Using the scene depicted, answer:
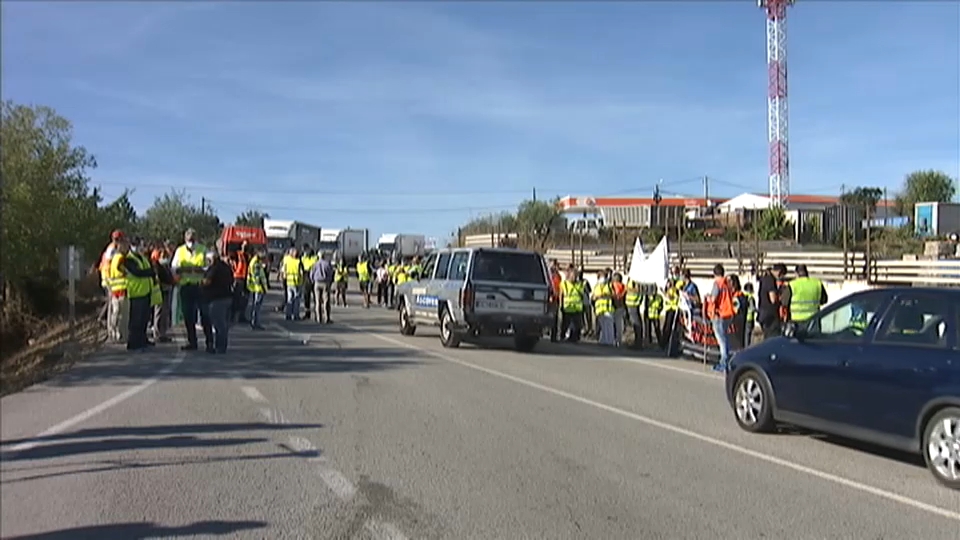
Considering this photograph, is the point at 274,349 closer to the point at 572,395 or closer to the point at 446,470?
the point at 572,395

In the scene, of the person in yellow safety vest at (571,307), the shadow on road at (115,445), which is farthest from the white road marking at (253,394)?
the person in yellow safety vest at (571,307)

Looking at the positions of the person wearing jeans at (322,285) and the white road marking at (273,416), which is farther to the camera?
the person wearing jeans at (322,285)

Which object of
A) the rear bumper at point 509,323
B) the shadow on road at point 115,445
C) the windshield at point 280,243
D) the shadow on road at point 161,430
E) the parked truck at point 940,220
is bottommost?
the shadow on road at point 115,445

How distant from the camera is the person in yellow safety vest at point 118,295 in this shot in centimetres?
1491

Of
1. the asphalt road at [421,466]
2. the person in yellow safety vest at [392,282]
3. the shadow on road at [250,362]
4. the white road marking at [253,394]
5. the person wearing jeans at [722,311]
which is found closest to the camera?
the asphalt road at [421,466]

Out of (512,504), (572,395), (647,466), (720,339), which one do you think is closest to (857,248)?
(720,339)

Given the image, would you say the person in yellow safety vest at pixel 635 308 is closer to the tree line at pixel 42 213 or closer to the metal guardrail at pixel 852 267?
the metal guardrail at pixel 852 267

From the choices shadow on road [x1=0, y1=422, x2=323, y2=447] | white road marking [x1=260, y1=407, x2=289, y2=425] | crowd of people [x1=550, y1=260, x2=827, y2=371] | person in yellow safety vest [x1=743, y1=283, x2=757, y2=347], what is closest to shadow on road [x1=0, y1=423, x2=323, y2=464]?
shadow on road [x1=0, y1=422, x2=323, y2=447]

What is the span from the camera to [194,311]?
1600 cm

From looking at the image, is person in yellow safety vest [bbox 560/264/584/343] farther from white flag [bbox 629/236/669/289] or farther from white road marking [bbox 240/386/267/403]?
white road marking [bbox 240/386/267/403]

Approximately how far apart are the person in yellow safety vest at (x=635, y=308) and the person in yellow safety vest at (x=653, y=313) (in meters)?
0.18

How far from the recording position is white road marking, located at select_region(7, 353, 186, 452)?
323 inches

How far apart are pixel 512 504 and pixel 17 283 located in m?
21.4

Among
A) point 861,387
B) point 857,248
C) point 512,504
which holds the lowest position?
point 512,504
